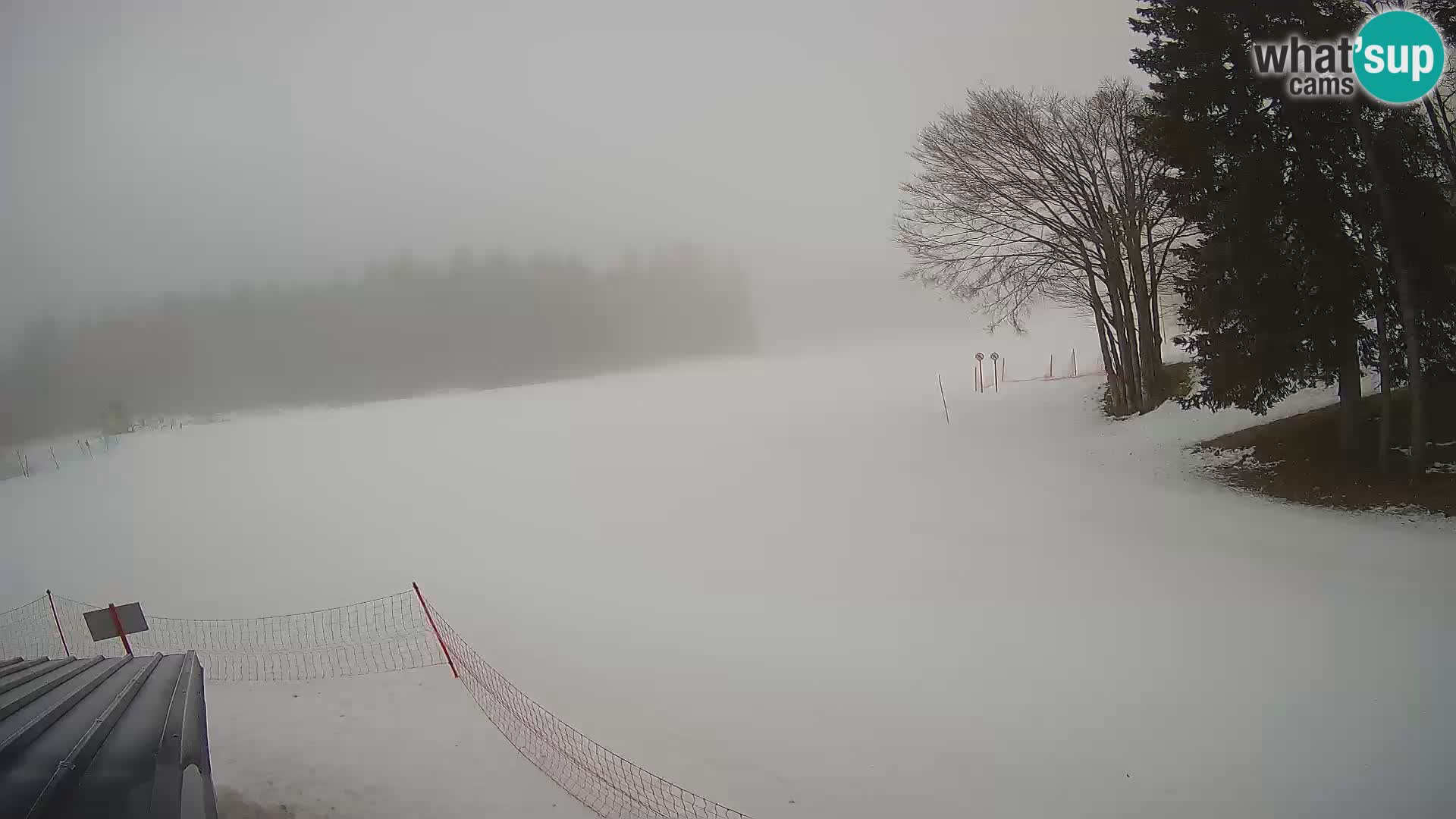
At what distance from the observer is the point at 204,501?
15180 millimetres

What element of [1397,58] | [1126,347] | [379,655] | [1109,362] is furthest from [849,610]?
[1109,362]

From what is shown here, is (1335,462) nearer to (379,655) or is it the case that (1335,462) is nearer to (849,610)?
(849,610)

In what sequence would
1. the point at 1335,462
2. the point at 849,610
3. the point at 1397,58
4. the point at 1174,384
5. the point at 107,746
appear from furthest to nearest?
the point at 1174,384 < the point at 1335,462 < the point at 1397,58 < the point at 849,610 < the point at 107,746

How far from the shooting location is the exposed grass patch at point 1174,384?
1422 cm

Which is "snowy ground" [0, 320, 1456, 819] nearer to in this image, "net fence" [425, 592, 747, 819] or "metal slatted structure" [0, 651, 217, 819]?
"net fence" [425, 592, 747, 819]

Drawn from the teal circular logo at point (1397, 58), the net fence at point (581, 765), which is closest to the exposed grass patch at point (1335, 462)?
the teal circular logo at point (1397, 58)

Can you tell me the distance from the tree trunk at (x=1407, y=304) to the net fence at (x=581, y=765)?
962cm

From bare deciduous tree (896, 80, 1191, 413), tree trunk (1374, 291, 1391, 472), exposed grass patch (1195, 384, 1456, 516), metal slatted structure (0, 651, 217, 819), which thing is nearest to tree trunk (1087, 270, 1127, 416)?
bare deciduous tree (896, 80, 1191, 413)

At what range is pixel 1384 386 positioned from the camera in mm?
8102

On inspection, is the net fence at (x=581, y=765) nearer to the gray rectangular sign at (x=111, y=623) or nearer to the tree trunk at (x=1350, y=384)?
the gray rectangular sign at (x=111, y=623)

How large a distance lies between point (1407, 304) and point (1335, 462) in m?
2.46

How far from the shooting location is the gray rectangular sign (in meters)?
6.59

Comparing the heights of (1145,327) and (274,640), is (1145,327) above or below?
above

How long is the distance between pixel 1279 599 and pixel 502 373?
2452 cm
